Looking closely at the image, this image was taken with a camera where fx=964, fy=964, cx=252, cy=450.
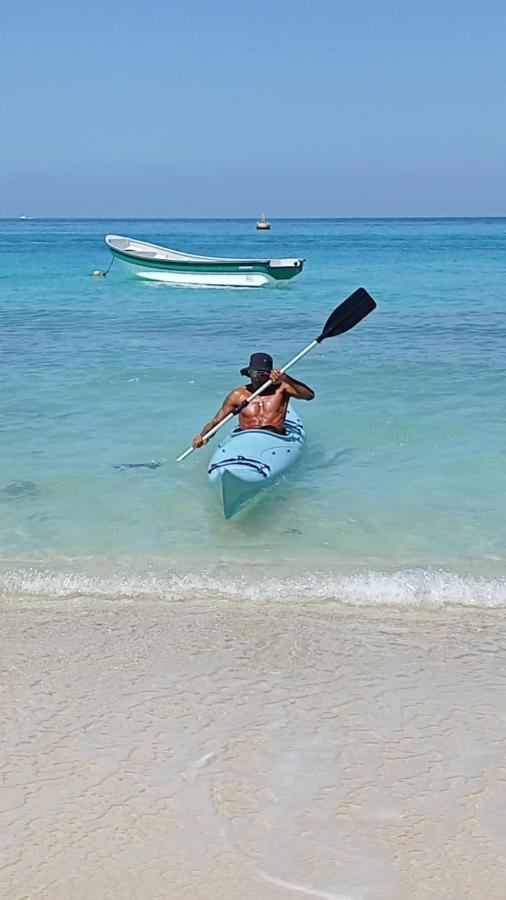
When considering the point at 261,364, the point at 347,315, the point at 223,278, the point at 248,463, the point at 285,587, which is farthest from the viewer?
the point at 223,278

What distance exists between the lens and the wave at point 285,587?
621 centimetres

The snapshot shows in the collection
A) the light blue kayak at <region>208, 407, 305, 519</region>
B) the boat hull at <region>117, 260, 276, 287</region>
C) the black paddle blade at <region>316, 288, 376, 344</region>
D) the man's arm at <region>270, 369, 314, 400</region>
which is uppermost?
the black paddle blade at <region>316, 288, 376, 344</region>

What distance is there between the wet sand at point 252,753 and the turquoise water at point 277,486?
0.75 metres

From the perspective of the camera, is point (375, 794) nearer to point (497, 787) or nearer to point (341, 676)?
point (497, 787)

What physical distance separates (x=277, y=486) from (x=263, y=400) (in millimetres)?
920

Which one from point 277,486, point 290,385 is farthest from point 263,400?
point 277,486

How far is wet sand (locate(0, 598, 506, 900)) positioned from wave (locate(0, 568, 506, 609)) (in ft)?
0.77

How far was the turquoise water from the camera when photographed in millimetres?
6742

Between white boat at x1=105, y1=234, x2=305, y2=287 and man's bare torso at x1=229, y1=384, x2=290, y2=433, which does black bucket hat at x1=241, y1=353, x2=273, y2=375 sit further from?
white boat at x1=105, y1=234, x2=305, y2=287

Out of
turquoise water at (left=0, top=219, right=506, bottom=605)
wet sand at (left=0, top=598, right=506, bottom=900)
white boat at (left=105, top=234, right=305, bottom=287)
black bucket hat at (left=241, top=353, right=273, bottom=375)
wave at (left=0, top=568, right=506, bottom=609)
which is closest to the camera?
wet sand at (left=0, top=598, right=506, bottom=900)

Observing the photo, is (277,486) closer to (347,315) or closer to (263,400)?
(263,400)

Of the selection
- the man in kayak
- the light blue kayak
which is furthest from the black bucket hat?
the light blue kayak

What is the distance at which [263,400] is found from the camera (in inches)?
357

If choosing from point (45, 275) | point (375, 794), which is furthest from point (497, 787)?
point (45, 275)
